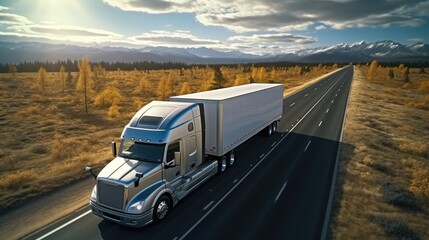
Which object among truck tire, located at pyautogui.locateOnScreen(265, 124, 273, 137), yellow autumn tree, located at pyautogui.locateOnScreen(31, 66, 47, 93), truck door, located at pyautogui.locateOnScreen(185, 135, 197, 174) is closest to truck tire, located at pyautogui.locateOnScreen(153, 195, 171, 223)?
truck door, located at pyautogui.locateOnScreen(185, 135, 197, 174)

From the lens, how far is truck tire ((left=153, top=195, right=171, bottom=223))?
1004 cm

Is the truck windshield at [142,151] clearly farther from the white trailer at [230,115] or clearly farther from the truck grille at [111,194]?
the white trailer at [230,115]

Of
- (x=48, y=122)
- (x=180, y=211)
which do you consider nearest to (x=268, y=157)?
(x=180, y=211)

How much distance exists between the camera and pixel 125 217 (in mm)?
9375

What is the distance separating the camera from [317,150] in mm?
18828

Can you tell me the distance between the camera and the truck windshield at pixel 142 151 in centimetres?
1023

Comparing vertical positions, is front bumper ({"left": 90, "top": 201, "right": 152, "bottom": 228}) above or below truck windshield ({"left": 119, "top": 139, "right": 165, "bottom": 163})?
below

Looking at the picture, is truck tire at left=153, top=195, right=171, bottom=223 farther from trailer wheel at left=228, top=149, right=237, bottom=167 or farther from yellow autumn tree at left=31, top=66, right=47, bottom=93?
yellow autumn tree at left=31, top=66, right=47, bottom=93

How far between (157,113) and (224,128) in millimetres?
3846

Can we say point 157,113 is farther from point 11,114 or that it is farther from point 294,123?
point 11,114

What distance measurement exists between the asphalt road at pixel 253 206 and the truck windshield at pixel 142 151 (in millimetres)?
2570

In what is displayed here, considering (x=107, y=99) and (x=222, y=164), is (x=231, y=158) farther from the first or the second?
(x=107, y=99)

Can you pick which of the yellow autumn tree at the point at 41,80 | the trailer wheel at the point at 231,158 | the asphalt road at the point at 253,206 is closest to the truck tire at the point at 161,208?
the asphalt road at the point at 253,206

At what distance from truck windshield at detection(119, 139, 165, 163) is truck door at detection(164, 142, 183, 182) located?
1.09 feet
